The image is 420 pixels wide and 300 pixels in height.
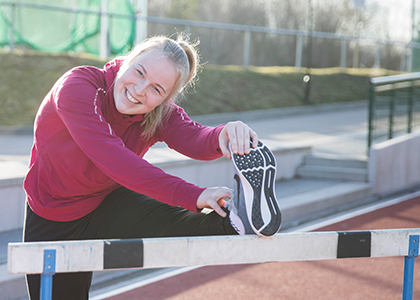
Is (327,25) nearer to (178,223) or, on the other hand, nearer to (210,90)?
(210,90)

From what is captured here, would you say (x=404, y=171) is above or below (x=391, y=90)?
below

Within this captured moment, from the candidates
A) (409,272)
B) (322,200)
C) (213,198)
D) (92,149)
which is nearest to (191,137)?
(213,198)

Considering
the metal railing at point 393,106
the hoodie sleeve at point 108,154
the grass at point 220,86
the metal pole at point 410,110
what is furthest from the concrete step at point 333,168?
the hoodie sleeve at point 108,154

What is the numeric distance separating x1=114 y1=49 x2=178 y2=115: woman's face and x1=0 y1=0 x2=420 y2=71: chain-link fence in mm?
9421

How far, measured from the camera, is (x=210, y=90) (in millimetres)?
17219

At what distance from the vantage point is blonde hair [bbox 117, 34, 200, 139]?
2377 millimetres

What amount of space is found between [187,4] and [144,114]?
1246 inches

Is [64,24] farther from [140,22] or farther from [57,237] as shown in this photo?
[57,237]

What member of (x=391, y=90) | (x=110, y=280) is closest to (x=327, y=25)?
(x=391, y=90)

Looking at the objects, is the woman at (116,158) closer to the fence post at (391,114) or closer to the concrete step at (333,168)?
the concrete step at (333,168)

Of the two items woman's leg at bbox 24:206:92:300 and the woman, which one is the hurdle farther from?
woman's leg at bbox 24:206:92:300

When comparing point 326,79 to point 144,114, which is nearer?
point 144,114

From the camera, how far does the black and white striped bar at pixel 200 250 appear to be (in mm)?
1772

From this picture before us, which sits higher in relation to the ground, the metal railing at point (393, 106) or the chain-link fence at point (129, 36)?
the chain-link fence at point (129, 36)
